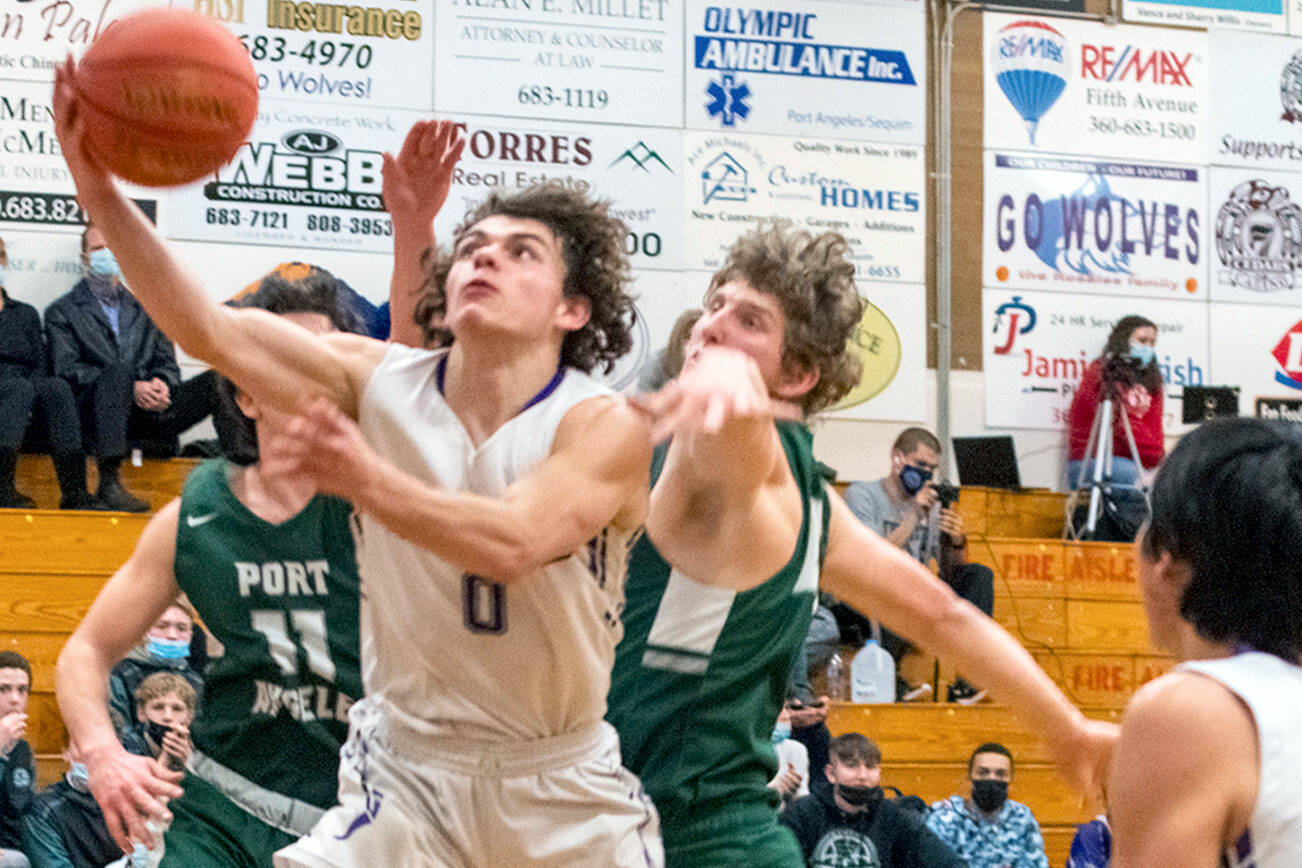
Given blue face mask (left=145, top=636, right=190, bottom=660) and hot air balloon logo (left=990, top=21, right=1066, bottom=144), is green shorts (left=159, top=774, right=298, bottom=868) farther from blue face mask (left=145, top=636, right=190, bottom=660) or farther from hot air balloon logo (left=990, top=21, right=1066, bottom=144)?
hot air balloon logo (left=990, top=21, right=1066, bottom=144)

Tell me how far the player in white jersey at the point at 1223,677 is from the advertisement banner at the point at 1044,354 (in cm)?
962

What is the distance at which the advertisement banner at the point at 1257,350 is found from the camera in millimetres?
12156

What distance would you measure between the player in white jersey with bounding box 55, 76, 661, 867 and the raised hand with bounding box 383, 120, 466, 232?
2.41 ft

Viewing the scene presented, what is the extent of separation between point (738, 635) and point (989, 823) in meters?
4.77

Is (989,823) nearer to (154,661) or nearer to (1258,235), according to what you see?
(154,661)

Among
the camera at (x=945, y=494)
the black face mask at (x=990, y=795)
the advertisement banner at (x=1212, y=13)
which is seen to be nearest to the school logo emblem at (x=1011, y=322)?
the camera at (x=945, y=494)

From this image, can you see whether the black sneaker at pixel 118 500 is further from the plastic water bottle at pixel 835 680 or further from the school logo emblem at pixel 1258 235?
the school logo emblem at pixel 1258 235

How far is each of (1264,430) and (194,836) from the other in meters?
2.40

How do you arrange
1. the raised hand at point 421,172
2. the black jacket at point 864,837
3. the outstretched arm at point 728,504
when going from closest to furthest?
the outstretched arm at point 728,504
the raised hand at point 421,172
the black jacket at point 864,837

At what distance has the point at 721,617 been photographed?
326 cm

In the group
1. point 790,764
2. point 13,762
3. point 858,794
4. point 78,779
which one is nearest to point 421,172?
point 78,779

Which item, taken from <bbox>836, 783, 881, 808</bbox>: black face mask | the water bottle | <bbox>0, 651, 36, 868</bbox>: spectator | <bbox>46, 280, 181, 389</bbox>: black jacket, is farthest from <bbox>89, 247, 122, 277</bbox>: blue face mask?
<bbox>836, 783, 881, 808</bbox>: black face mask

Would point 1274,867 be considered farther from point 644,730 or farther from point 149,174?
point 149,174

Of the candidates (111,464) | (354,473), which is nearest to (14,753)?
(111,464)
